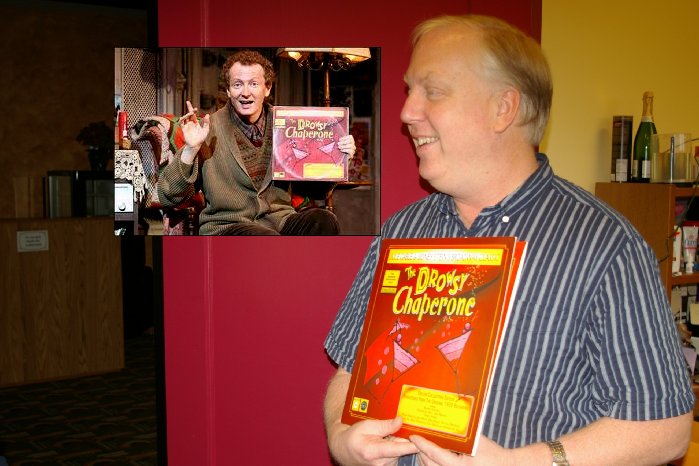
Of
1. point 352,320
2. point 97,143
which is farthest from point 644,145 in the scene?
point 97,143

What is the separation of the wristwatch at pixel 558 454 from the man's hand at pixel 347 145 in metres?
1.24

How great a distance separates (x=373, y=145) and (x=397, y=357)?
116cm

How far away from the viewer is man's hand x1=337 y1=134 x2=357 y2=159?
2.30m

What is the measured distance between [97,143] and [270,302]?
18.0 ft

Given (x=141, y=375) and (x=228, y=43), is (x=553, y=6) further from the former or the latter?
(x=141, y=375)

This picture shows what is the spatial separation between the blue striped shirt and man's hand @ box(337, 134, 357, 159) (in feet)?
2.90

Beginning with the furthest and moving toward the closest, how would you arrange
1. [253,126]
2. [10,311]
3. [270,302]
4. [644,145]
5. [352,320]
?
1. [10,311]
2. [644,145]
3. [270,302]
4. [253,126]
5. [352,320]

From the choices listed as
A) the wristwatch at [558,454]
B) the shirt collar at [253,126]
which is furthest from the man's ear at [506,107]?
the shirt collar at [253,126]

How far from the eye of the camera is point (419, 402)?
1264 millimetres

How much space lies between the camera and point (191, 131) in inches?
90.4

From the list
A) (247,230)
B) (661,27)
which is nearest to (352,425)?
(247,230)

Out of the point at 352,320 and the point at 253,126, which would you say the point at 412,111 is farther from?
the point at 253,126

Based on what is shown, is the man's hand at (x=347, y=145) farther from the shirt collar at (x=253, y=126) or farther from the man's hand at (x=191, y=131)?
the man's hand at (x=191, y=131)

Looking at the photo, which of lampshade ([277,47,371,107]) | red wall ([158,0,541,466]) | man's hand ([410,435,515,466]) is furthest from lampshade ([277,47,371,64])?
man's hand ([410,435,515,466])
